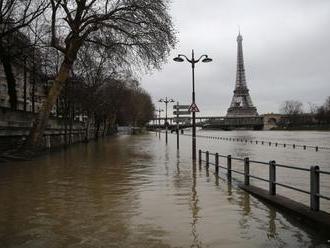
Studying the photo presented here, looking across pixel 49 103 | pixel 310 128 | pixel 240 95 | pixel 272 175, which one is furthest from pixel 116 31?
pixel 240 95

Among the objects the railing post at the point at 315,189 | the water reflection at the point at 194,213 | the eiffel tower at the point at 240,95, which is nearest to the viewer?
the water reflection at the point at 194,213

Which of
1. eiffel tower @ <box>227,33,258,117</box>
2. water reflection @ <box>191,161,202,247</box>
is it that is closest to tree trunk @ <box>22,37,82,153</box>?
water reflection @ <box>191,161,202,247</box>

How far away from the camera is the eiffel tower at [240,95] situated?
632 ft

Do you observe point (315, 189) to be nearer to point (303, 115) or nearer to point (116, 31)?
point (116, 31)

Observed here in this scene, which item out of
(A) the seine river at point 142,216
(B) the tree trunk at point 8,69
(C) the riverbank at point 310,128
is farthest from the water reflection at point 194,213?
(C) the riverbank at point 310,128

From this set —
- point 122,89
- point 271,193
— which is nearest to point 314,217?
point 271,193

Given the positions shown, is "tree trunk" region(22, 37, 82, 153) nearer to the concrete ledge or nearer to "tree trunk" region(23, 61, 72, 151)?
"tree trunk" region(23, 61, 72, 151)

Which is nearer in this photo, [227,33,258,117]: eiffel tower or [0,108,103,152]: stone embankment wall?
[0,108,103,152]: stone embankment wall

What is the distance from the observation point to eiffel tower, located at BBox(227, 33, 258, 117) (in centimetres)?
19250

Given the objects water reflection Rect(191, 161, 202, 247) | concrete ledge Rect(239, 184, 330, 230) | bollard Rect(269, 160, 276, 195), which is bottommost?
water reflection Rect(191, 161, 202, 247)

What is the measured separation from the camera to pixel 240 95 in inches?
7726

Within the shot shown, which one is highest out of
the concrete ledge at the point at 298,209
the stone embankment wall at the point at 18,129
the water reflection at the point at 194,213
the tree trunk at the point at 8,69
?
the tree trunk at the point at 8,69

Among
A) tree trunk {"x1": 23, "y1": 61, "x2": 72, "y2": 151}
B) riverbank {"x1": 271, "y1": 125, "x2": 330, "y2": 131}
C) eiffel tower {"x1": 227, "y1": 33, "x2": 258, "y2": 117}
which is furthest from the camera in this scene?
eiffel tower {"x1": 227, "y1": 33, "x2": 258, "y2": 117}

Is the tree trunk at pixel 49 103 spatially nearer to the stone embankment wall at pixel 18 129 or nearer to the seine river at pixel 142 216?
the stone embankment wall at pixel 18 129
